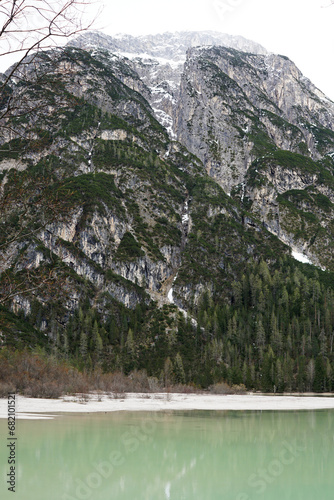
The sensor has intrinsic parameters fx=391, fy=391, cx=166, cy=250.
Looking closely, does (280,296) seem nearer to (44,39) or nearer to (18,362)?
(18,362)

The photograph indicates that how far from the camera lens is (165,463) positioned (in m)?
18.2

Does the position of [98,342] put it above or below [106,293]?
Result: below

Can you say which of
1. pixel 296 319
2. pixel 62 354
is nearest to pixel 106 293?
pixel 62 354

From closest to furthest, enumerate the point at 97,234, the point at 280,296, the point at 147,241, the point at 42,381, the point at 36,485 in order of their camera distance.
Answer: the point at 36,485 → the point at 42,381 → the point at 280,296 → the point at 97,234 → the point at 147,241

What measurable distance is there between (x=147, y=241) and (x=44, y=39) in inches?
7292

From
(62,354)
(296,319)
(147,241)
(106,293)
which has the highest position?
(147,241)

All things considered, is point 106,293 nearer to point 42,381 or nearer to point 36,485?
point 42,381

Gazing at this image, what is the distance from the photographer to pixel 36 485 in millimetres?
13648

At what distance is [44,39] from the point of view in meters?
6.92

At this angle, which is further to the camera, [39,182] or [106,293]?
[106,293]

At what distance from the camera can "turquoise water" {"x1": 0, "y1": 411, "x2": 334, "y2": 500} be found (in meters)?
13.8

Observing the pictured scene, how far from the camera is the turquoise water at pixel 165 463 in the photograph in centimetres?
1378

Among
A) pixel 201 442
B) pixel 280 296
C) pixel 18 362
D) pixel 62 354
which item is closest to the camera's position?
pixel 201 442

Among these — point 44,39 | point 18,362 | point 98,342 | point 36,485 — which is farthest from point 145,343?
point 44,39
